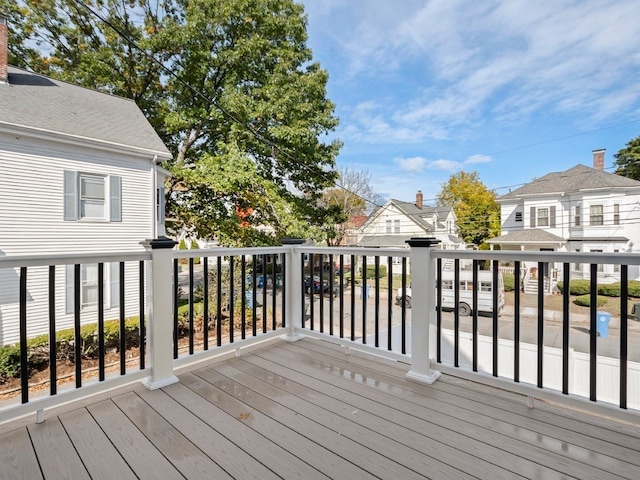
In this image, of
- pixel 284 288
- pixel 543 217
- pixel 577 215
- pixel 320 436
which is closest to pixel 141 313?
pixel 284 288

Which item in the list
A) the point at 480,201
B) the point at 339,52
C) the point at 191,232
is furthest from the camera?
the point at 480,201

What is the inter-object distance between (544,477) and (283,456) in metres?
1.06

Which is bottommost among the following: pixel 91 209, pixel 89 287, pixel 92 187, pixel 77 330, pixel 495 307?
pixel 89 287

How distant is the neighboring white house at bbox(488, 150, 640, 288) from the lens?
1373cm

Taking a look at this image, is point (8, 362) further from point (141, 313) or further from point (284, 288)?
point (284, 288)

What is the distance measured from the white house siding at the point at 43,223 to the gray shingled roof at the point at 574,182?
56.6 ft

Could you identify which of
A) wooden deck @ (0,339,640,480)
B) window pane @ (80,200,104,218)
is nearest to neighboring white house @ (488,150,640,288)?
wooden deck @ (0,339,640,480)

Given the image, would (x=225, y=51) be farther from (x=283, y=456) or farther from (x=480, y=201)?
(x=480, y=201)

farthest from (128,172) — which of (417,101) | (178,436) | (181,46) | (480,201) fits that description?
(480,201)

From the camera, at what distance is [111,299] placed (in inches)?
297

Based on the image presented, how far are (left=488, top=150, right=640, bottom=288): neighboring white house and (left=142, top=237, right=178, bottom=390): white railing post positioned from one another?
13878mm

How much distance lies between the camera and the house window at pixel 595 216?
46.5 ft

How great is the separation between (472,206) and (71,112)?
74.4 ft

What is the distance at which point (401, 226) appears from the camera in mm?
20000
